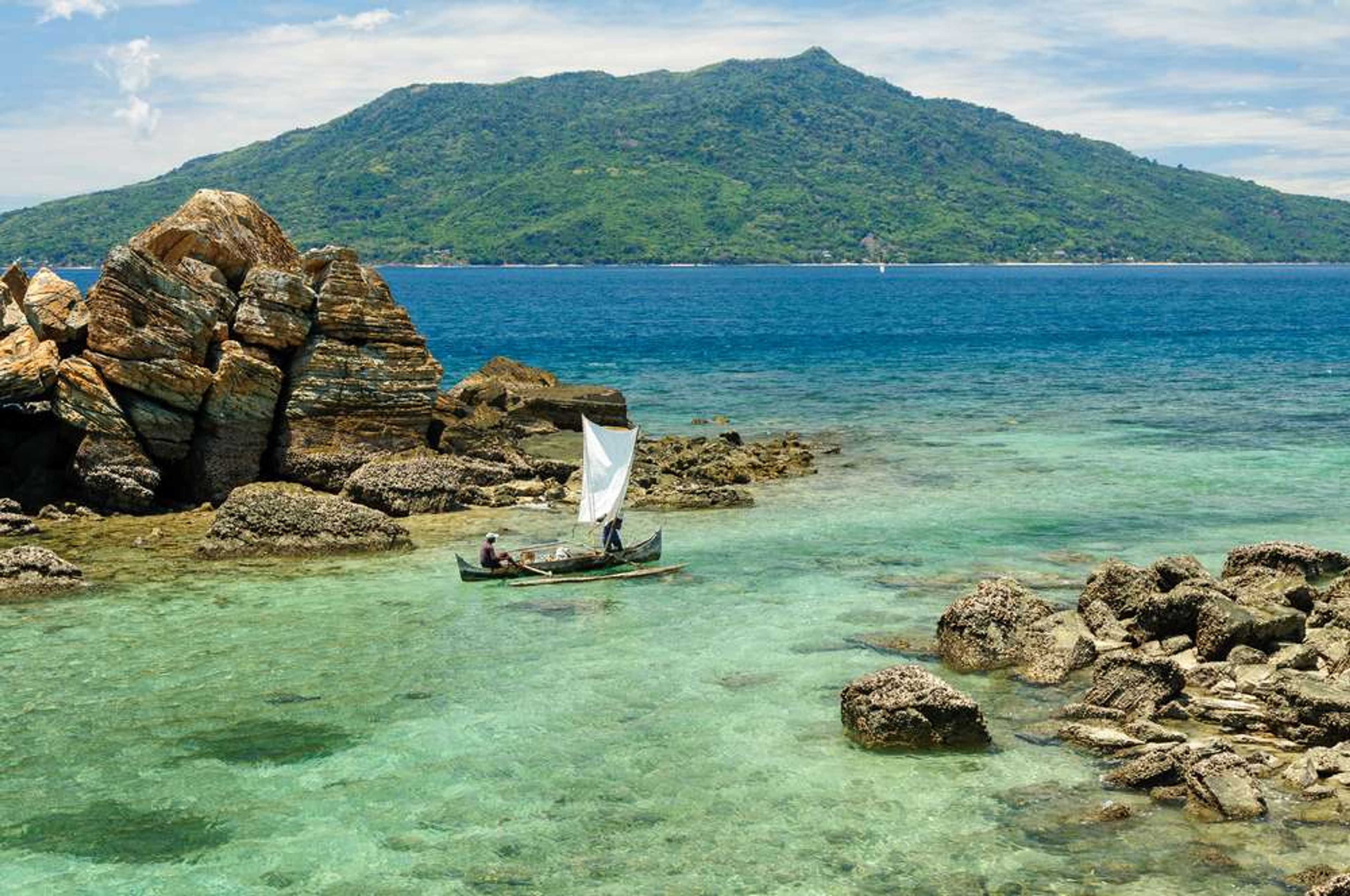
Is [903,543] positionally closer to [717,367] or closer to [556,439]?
[556,439]

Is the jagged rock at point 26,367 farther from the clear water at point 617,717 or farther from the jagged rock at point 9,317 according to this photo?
the clear water at point 617,717

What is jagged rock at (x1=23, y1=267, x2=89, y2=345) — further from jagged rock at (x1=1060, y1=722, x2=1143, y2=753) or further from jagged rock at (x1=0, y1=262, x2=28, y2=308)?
jagged rock at (x1=1060, y1=722, x2=1143, y2=753)

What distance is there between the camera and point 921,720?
22297mm

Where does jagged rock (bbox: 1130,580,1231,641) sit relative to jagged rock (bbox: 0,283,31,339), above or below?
below

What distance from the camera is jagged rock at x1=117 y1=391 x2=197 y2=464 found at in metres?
41.5

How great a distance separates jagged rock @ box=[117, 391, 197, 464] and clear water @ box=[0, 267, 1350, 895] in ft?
11.0

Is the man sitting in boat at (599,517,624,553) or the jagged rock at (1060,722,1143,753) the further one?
the man sitting in boat at (599,517,624,553)

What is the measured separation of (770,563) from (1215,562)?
12.6 m

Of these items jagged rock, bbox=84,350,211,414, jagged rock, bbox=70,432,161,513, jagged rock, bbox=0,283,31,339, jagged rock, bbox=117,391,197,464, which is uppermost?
jagged rock, bbox=0,283,31,339

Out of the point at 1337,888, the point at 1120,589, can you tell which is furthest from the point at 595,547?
the point at 1337,888

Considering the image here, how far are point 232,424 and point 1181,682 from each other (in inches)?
1265

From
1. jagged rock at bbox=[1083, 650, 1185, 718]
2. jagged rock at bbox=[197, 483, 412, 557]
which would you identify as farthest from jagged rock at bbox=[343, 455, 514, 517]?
jagged rock at bbox=[1083, 650, 1185, 718]

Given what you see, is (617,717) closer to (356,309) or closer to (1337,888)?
(1337,888)

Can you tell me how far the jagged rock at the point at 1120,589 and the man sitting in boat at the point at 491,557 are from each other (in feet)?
50.5
